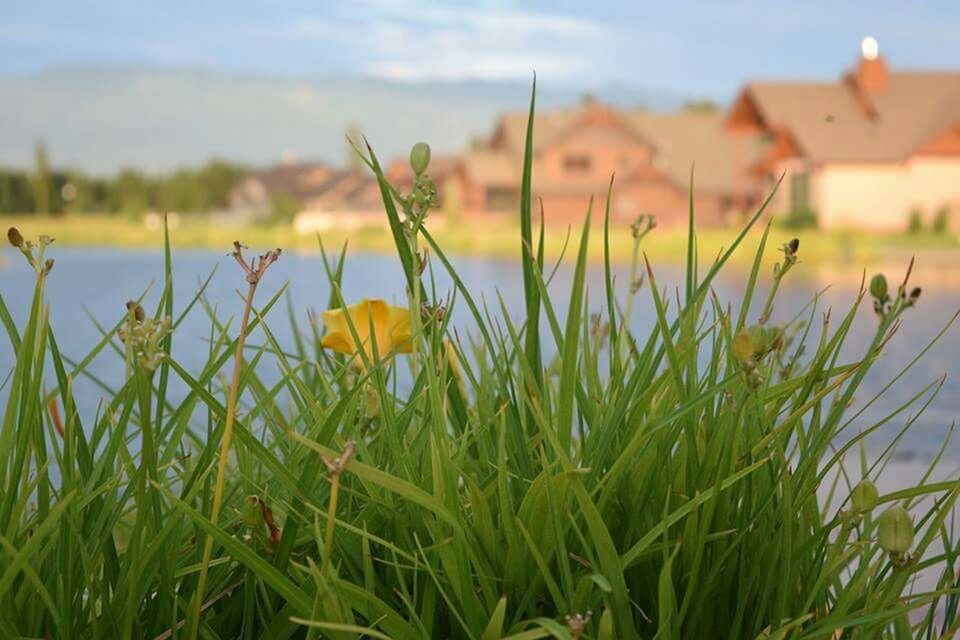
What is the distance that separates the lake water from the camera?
3.91 ft

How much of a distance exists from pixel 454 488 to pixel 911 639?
39cm

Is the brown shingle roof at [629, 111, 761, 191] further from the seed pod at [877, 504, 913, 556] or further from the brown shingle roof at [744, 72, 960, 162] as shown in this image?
the seed pod at [877, 504, 913, 556]

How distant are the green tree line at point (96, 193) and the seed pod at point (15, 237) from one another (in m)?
27.9

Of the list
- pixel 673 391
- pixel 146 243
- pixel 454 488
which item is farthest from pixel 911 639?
pixel 146 243

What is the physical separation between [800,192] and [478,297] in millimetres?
19189

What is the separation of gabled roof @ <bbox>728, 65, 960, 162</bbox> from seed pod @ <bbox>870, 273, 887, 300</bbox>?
19151 millimetres

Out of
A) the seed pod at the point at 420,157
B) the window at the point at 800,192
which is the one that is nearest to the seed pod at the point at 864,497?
the seed pod at the point at 420,157

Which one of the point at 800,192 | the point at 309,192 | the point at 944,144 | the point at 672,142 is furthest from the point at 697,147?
the point at 309,192

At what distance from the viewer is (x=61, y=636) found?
74 centimetres

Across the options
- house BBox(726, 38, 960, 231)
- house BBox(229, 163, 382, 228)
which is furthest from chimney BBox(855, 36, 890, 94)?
house BBox(229, 163, 382, 228)

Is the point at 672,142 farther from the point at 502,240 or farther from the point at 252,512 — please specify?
the point at 252,512

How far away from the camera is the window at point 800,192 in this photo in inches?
782

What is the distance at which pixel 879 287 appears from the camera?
711mm

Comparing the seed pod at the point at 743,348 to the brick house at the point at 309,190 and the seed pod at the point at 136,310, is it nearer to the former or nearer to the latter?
the seed pod at the point at 136,310
